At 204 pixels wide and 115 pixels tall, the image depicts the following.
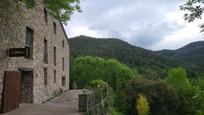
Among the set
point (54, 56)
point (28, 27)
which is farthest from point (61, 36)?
point (28, 27)

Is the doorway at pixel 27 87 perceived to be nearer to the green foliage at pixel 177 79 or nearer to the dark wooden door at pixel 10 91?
the dark wooden door at pixel 10 91

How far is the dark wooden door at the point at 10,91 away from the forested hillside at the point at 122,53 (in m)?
68.1

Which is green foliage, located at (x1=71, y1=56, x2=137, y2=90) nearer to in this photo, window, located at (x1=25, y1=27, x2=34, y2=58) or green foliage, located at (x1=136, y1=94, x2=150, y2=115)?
green foliage, located at (x1=136, y1=94, x2=150, y2=115)

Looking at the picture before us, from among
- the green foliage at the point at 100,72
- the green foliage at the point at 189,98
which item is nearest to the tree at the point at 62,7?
the green foliage at the point at 189,98

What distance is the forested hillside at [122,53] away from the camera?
9239 centimetres

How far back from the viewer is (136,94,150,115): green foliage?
1619 inches

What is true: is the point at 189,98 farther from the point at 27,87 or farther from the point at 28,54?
the point at 28,54

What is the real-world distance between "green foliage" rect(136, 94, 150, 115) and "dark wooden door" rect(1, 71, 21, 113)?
2573 centimetres

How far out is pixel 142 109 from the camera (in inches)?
1633

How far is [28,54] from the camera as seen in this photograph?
1702cm

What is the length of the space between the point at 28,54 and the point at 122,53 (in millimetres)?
82345

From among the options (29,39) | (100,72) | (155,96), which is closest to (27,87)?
(29,39)

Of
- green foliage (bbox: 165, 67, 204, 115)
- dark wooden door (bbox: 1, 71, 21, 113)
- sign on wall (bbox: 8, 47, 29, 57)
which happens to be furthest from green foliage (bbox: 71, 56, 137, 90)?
sign on wall (bbox: 8, 47, 29, 57)

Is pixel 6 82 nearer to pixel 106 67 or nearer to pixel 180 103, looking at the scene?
pixel 180 103
